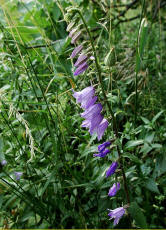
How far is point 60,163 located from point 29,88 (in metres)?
0.62

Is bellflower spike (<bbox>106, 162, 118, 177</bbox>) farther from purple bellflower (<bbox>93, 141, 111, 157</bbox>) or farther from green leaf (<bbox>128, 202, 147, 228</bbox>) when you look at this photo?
green leaf (<bbox>128, 202, 147, 228</bbox>)

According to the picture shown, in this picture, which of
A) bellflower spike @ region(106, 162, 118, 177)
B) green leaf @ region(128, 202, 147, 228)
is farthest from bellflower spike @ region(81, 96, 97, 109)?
green leaf @ region(128, 202, 147, 228)

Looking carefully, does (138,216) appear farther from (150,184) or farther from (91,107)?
(91,107)

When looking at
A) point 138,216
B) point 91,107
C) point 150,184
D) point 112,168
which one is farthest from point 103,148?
point 150,184

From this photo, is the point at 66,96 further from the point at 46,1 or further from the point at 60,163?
the point at 46,1

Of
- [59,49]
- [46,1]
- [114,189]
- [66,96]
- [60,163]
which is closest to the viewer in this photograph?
[114,189]

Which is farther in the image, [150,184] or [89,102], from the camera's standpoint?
[150,184]

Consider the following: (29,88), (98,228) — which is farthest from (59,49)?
(98,228)

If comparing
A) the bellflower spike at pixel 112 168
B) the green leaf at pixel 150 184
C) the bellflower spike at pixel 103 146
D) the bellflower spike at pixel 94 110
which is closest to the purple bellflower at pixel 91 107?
the bellflower spike at pixel 94 110

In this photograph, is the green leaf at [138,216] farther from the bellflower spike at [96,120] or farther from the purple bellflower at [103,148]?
the bellflower spike at [96,120]

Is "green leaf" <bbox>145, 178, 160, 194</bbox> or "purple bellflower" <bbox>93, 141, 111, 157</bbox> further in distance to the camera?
"green leaf" <bbox>145, 178, 160, 194</bbox>

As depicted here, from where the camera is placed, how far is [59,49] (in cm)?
214

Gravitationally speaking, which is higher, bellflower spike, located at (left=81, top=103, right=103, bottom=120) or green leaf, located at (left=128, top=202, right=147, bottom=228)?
bellflower spike, located at (left=81, top=103, right=103, bottom=120)

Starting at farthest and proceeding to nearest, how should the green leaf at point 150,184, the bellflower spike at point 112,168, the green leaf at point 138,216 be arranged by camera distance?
the green leaf at point 150,184
the bellflower spike at point 112,168
the green leaf at point 138,216
